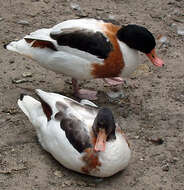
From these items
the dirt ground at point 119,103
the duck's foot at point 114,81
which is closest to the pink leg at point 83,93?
the dirt ground at point 119,103

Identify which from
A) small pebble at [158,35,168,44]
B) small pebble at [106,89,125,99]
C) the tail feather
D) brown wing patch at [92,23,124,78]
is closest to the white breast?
the tail feather

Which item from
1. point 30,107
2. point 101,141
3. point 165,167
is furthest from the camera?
point 30,107

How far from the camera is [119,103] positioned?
687cm

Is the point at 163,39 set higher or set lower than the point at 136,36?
lower

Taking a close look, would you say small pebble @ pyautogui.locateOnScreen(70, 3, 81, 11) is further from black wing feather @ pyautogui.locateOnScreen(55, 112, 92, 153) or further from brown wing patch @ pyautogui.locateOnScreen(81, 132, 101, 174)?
brown wing patch @ pyautogui.locateOnScreen(81, 132, 101, 174)

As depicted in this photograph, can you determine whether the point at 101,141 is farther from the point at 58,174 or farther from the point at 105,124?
the point at 58,174

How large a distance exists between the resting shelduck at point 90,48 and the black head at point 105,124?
1.15 metres

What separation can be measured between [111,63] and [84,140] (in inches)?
57.9

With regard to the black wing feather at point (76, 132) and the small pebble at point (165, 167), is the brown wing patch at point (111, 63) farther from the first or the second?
the small pebble at point (165, 167)

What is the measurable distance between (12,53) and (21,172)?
2.53m

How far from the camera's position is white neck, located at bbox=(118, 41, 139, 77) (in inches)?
257

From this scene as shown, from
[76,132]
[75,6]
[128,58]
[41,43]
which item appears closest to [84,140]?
[76,132]

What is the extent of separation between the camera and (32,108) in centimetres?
596

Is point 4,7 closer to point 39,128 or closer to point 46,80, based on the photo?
point 46,80
